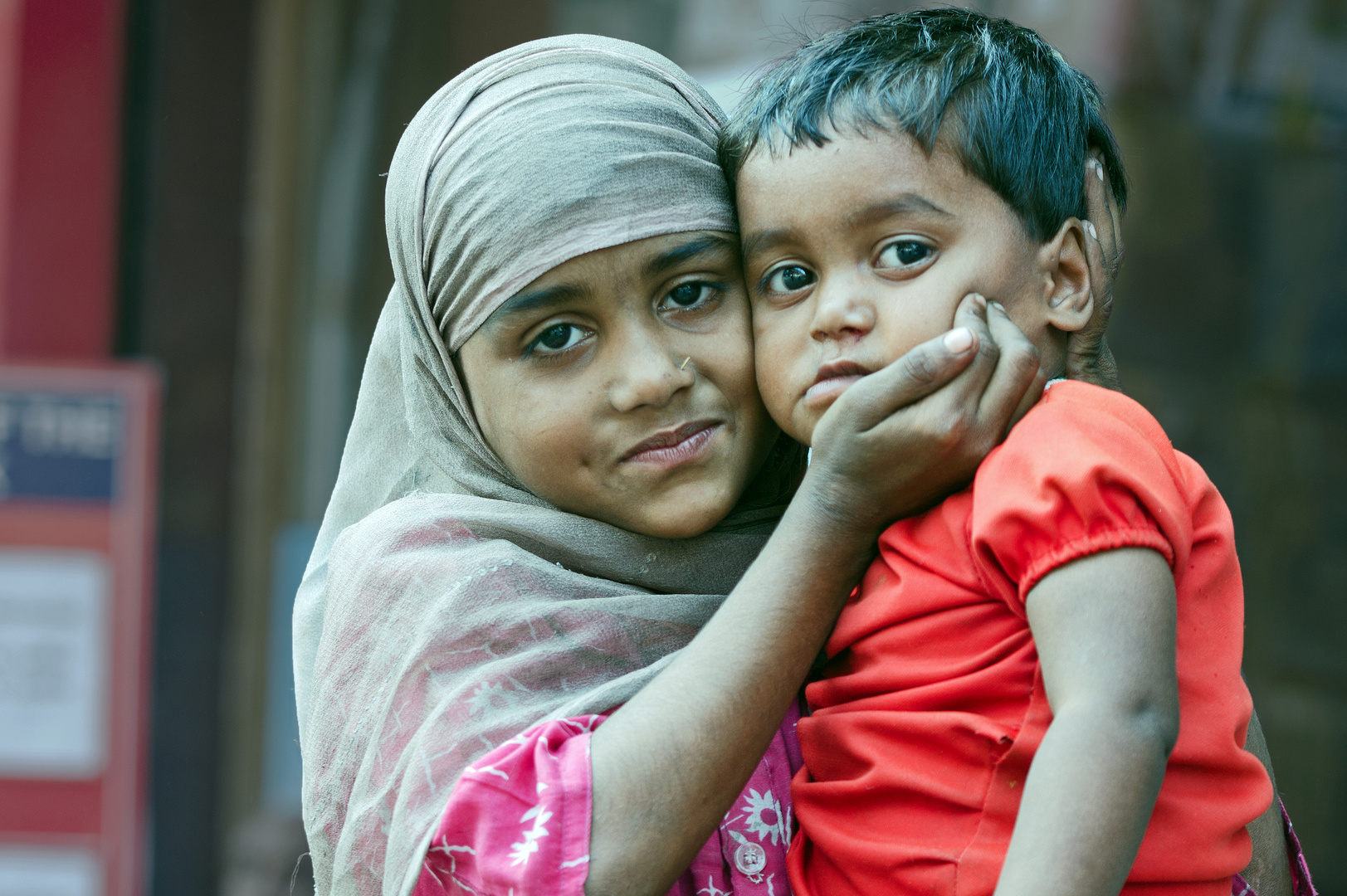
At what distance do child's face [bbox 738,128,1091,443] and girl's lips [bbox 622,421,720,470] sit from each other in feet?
0.41

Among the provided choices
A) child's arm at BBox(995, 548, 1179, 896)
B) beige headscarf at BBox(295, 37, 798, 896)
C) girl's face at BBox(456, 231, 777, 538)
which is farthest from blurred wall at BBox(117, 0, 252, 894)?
child's arm at BBox(995, 548, 1179, 896)

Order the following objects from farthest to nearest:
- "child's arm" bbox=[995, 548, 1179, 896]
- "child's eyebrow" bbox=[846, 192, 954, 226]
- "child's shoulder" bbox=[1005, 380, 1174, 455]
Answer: "child's eyebrow" bbox=[846, 192, 954, 226], "child's shoulder" bbox=[1005, 380, 1174, 455], "child's arm" bbox=[995, 548, 1179, 896]

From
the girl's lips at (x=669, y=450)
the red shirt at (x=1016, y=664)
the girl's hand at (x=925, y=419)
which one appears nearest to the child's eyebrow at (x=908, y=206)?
the girl's hand at (x=925, y=419)

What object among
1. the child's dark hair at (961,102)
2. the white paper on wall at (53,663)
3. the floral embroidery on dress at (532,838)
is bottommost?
the white paper on wall at (53,663)

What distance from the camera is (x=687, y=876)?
4.83 ft

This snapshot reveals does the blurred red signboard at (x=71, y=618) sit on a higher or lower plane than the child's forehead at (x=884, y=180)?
lower

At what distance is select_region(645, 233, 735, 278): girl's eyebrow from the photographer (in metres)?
1.49

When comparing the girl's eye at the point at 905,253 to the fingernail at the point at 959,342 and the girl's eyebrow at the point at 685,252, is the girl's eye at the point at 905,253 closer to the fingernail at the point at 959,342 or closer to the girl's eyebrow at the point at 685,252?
the fingernail at the point at 959,342

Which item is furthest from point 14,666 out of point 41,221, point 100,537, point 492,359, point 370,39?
point 492,359

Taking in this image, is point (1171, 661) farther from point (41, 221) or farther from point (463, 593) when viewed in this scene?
point (41, 221)

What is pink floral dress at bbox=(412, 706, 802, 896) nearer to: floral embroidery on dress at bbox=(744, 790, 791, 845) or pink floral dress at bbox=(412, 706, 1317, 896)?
pink floral dress at bbox=(412, 706, 1317, 896)

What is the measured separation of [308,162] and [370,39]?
469 mm

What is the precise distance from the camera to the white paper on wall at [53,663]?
3846 millimetres

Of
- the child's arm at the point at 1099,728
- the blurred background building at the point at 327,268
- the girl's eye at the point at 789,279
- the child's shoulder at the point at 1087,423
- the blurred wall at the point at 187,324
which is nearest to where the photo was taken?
the child's arm at the point at 1099,728
